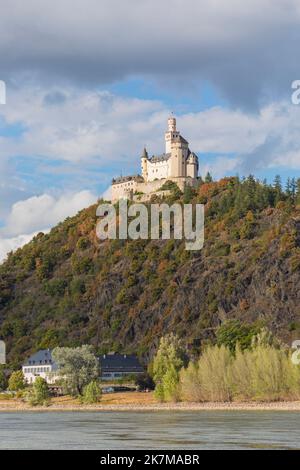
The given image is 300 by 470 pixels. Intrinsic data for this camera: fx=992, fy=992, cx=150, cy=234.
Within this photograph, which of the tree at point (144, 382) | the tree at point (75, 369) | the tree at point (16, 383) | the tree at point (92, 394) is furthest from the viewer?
the tree at point (16, 383)

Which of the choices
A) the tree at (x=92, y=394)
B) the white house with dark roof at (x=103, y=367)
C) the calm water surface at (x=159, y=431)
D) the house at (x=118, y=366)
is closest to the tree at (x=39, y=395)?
the tree at (x=92, y=394)

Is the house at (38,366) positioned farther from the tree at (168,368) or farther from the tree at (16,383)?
the tree at (168,368)

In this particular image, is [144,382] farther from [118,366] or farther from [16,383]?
[16,383]

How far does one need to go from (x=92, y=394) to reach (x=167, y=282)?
181ft

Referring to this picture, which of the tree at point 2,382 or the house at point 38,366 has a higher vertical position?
the house at point 38,366

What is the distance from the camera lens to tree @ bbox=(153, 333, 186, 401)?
104875mm

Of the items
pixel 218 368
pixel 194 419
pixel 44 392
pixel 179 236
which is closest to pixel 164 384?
A: pixel 218 368

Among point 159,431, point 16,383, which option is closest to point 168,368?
point 16,383

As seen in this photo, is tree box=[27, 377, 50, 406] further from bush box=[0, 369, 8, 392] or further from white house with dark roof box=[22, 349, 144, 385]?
bush box=[0, 369, 8, 392]

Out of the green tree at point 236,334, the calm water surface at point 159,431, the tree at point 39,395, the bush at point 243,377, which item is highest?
the green tree at point 236,334

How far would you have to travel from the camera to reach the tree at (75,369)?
117750 millimetres

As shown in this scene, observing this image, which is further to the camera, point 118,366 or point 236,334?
point 118,366

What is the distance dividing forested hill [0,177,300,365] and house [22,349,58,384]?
901cm

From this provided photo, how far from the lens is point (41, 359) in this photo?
14812cm
